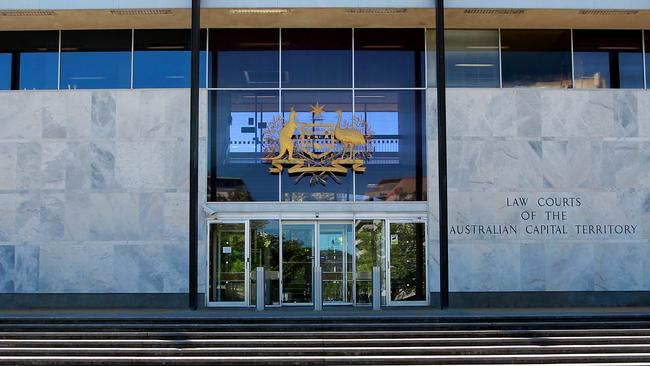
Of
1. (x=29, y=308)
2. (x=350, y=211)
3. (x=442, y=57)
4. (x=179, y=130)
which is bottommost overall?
(x=29, y=308)

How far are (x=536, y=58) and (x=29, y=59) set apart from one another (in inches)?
487

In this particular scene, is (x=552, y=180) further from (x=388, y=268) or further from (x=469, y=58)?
(x=388, y=268)

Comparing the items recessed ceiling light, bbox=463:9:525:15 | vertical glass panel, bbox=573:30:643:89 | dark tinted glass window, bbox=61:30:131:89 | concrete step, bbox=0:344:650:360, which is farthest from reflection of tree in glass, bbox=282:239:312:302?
vertical glass panel, bbox=573:30:643:89

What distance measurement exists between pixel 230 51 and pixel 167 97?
6.25ft

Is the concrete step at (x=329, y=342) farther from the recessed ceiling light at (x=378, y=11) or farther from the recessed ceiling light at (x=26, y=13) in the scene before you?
the recessed ceiling light at (x=26, y=13)

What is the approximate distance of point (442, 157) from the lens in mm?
18188

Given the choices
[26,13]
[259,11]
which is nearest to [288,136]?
[259,11]

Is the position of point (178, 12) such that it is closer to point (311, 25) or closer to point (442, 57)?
point (311, 25)

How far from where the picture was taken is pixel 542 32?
67.1 ft

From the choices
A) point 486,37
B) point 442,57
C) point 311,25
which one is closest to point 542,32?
point 486,37

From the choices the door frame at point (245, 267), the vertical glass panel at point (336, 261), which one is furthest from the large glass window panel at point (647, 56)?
the door frame at point (245, 267)

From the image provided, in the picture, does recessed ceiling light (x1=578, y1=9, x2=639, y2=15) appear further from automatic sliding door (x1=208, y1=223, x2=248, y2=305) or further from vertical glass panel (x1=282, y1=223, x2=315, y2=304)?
automatic sliding door (x1=208, y1=223, x2=248, y2=305)

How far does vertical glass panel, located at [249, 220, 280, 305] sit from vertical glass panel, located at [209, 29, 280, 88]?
3404 millimetres

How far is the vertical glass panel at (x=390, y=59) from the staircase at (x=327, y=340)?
6.91m
